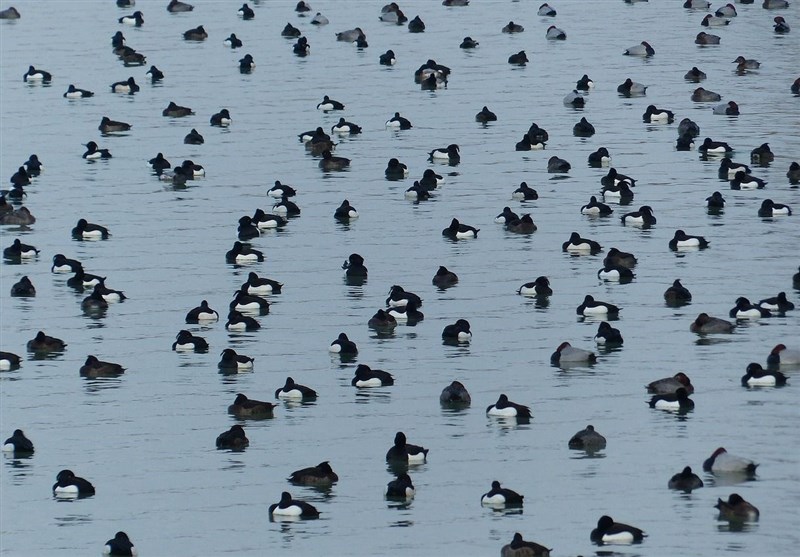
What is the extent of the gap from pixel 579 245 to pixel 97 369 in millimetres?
16974

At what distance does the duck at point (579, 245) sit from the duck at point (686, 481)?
2014cm

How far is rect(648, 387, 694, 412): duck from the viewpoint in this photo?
4272cm

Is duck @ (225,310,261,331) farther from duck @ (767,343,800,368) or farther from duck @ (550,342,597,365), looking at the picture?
duck @ (767,343,800,368)

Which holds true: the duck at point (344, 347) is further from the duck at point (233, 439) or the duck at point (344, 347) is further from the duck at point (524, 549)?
the duck at point (524, 549)

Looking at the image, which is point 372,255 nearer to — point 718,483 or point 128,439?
point 128,439

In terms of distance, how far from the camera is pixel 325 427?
42.8 meters

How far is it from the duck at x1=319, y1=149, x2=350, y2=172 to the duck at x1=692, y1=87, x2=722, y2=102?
18026 mm

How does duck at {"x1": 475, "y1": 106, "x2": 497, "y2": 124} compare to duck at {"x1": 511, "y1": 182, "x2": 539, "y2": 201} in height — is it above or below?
above

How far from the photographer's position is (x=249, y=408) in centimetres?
4347

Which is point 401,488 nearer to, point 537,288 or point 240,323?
point 240,323

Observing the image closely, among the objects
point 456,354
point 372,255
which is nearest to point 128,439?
point 456,354

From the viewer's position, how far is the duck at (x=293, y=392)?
44375mm

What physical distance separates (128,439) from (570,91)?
4541cm

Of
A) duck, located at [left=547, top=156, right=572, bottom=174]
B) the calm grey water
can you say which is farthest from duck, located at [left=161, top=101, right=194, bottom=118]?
duck, located at [left=547, top=156, right=572, bottom=174]
